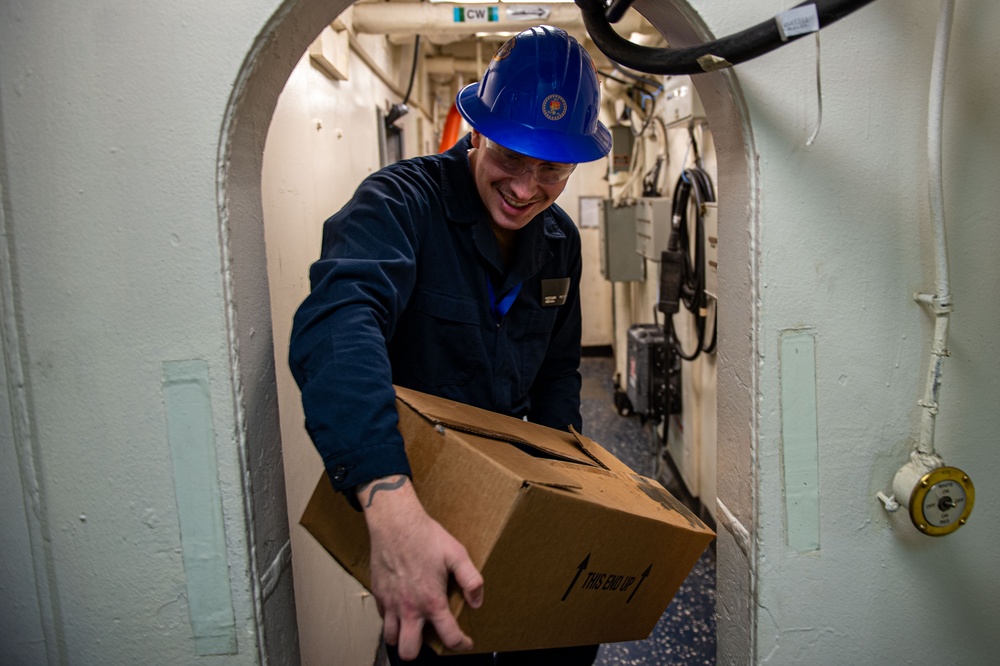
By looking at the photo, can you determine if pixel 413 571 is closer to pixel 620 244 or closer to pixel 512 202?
pixel 512 202

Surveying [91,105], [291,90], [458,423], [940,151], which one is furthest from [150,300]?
[940,151]

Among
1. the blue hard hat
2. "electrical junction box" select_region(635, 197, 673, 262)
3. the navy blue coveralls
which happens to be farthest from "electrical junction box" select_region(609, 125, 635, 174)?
the blue hard hat

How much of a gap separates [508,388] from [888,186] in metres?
0.82

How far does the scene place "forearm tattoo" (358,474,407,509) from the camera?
0.93 metres

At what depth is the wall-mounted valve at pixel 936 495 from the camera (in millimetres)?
1123

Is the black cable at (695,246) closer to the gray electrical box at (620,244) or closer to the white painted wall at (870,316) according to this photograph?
the gray electrical box at (620,244)

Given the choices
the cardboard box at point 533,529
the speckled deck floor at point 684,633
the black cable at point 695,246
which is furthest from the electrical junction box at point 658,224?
the cardboard box at point 533,529

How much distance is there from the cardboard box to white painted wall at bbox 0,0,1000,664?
0.18m

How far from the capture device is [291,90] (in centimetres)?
171

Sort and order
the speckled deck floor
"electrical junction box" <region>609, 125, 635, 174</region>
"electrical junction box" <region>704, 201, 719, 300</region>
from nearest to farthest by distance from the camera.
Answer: the speckled deck floor
"electrical junction box" <region>704, 201, 719, 300</region>
"electrical junction box" <region>609, 125, 635, 174</region>

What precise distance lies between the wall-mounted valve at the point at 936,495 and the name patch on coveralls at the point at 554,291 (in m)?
0.80

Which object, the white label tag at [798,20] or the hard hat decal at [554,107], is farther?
the hard hat decal at [554,107]

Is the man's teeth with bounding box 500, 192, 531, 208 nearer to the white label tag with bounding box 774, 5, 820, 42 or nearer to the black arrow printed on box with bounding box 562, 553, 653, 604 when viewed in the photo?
the white label tag with bounding box 774, 5, 820, 42

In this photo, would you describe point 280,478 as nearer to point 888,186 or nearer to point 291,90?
point 291,90
